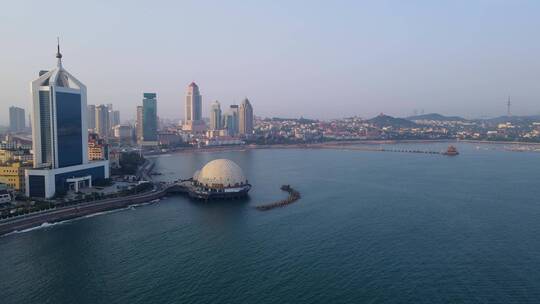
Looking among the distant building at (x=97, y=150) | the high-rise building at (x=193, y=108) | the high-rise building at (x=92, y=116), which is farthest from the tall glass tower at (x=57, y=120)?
the high-rise building at (x=193, y=108)

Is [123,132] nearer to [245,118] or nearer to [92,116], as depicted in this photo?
[92,116]

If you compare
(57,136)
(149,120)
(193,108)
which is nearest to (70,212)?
(57,136)

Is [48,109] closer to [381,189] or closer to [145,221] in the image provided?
[145,221]

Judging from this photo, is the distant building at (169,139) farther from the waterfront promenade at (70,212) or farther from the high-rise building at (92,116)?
the waterfront promenade at (70,212)

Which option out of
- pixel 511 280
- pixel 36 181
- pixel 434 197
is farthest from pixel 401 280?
pixel 36 181

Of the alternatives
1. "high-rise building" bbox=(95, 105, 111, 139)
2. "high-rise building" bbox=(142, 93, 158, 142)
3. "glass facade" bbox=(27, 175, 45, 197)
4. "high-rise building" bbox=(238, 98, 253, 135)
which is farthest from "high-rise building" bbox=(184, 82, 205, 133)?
"glass facade" bbox=(27, 175, 45, 197)

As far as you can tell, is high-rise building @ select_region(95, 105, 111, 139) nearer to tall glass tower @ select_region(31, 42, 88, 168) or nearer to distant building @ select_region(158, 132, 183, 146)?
distant building @ select_region(158, 132, 183, 146)
